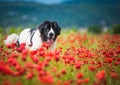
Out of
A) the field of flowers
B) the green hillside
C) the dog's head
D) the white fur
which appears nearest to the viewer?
the field of flowers

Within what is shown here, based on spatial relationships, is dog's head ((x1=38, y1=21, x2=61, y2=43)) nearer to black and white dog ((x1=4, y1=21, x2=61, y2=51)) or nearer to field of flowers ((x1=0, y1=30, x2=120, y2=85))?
black and white dog ((x1=4, y1=21, x2=61, y2=51))

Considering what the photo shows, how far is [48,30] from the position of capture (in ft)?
30.1

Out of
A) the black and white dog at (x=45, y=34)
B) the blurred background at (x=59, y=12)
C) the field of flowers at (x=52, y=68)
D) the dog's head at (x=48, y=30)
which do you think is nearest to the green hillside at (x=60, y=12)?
the blurred background at (x=59, y=12)

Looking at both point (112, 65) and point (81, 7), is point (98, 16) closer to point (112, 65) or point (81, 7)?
point (81, 7)

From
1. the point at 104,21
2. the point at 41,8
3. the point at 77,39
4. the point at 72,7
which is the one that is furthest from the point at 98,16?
the point at 77,39

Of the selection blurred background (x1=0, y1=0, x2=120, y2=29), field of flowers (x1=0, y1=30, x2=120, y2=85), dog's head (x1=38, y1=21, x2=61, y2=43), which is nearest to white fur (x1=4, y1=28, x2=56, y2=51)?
dog's head (x1=38, y1=21, x2=61, y2=43)

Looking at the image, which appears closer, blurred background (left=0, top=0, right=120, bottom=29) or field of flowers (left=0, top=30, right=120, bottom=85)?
field of flowers (left=0, top=30, right=120, bottom=85)

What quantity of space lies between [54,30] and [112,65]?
2.03 metres

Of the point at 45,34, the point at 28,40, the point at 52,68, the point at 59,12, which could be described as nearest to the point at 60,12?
the point at 59,12

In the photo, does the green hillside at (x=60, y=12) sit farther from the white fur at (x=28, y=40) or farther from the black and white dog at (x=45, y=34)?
the black and white dog at (x=45, y=34)

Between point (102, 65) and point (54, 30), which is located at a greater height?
point (54, 30)

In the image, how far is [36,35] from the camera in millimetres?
9609

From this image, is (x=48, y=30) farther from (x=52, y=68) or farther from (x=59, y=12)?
(x=59, y=12)

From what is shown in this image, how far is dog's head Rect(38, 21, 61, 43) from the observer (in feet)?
29.9
